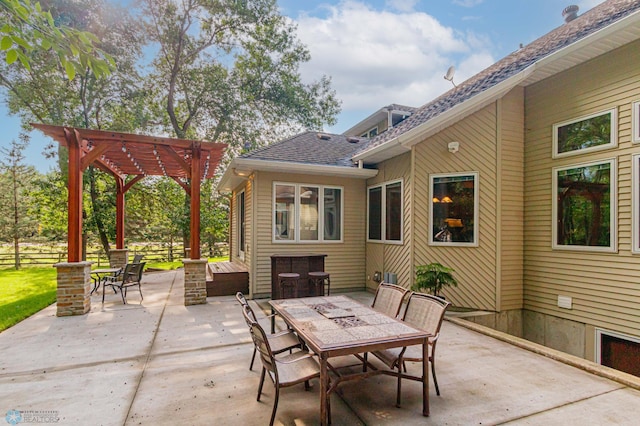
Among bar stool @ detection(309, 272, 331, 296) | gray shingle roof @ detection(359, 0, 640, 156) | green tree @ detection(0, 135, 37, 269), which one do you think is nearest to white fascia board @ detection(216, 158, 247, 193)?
bar stool @ detection(309, 272, 331, 296)

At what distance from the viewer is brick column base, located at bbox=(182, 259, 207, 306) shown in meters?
6.56

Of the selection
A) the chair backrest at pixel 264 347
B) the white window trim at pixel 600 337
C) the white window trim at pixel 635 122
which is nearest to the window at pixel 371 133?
the white window trim at pixel 635 122

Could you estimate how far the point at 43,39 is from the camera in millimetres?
1653

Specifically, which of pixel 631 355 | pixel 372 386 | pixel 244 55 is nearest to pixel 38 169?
pixel 244 55

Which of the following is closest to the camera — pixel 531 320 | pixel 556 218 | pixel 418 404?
pixel 418 404

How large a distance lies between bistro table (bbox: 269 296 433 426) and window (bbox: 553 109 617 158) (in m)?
4.51

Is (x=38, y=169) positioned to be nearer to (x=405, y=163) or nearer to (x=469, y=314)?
(x=405, y=163)

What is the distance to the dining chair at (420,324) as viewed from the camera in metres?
2.95

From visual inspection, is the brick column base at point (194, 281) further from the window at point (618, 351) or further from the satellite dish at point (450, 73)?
A: the satellite dish at point (450, 73)

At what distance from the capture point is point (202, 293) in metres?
6.66

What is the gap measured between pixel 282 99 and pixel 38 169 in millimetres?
13508

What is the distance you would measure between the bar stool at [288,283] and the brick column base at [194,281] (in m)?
1.67

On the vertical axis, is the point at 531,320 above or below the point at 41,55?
below

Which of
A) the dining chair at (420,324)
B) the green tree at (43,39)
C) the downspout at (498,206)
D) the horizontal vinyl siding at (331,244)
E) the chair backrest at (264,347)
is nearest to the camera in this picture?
the green tree at (43,39)
